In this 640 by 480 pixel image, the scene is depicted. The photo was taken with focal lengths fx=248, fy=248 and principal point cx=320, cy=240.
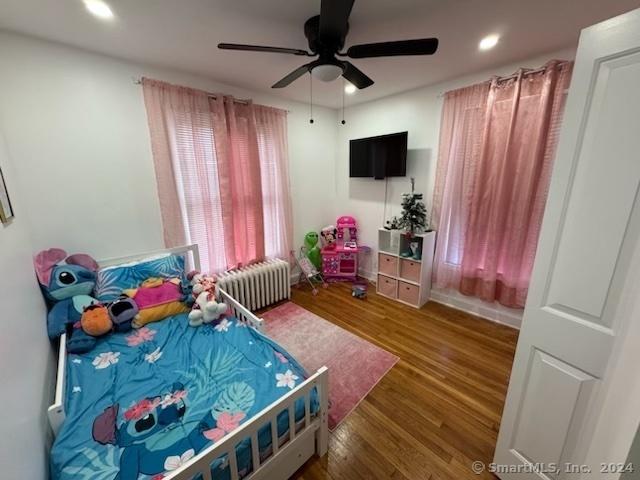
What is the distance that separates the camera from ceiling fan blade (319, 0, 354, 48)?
1.11 m

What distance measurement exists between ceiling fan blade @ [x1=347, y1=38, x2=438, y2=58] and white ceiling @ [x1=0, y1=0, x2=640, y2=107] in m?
0.25

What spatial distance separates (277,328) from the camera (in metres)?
2.68

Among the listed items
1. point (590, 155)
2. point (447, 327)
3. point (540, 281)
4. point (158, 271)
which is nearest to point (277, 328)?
point (158, 271)

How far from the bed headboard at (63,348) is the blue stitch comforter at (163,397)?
0.15ft

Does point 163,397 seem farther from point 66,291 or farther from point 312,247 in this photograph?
point 312,247

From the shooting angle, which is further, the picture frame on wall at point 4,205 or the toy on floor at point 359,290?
the toy on floor at point 359,290

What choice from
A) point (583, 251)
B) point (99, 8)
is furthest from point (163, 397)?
point (99, 8)

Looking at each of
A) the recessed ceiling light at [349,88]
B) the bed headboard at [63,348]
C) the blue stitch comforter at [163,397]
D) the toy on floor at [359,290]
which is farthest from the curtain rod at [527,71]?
the bed headboard at [63,348]

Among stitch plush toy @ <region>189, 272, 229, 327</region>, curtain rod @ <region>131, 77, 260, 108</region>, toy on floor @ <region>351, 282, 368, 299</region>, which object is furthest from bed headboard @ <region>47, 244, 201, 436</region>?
toy on floor @ <region>351, 282, 368, 299</region>

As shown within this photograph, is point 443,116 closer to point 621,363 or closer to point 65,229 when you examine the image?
point 621,363

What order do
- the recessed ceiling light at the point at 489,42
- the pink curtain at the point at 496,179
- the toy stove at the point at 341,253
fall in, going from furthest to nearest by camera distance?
the toy stove at the point at 341,253
the pink curtain at the point at 496,179
the recessed ceiling light at the point at 489,42

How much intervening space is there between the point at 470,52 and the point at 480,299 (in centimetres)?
241

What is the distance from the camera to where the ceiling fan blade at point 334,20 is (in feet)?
3.65

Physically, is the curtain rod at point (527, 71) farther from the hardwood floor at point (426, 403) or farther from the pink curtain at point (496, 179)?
the hardwood floor at point (426, 403)
